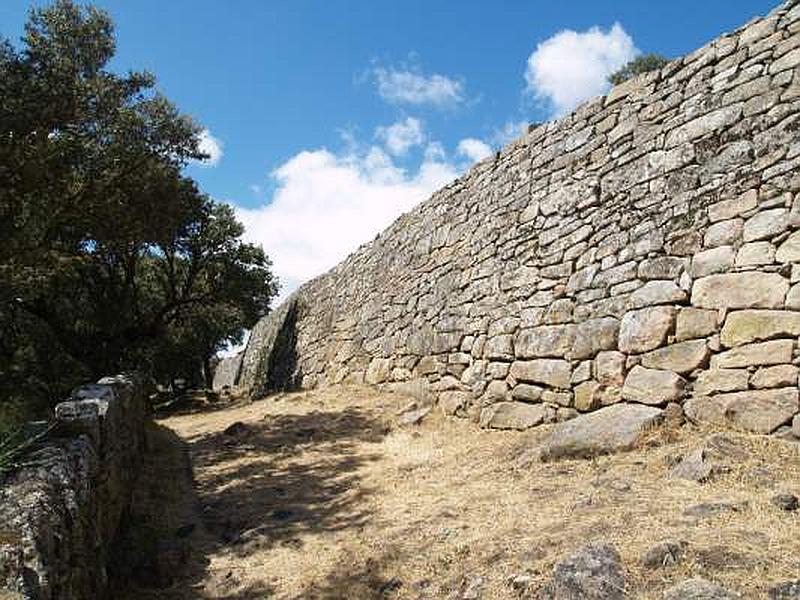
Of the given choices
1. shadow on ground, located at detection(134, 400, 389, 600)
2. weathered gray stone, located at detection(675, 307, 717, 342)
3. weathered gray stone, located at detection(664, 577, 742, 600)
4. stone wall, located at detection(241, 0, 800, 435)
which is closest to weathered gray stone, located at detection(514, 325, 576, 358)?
stone wall, located at detection(241, 0, 800, 435)

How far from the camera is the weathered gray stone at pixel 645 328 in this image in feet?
19.4

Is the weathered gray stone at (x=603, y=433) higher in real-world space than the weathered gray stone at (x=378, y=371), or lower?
lower

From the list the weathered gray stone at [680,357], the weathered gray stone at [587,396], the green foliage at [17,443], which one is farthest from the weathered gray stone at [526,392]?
the green foliage at [17,443]

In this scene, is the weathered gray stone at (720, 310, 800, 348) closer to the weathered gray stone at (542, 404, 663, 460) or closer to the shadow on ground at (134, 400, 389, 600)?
the weathered gray stone at (542, 404, 663, 460)

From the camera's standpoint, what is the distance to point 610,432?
18.4 feet

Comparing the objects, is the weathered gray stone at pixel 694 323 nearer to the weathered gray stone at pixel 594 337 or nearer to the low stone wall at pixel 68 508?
the weathered gray stone at pixel 594 337

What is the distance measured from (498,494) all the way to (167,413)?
1450 centimetres

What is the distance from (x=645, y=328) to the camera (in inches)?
240

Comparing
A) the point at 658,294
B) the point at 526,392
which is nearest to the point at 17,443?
the point at 526,392

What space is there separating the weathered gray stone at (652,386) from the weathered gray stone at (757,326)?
0.62 m

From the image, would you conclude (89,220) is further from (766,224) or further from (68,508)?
(766,224)

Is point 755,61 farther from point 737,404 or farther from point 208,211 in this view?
point 208,211

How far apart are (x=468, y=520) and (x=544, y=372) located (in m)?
2.94

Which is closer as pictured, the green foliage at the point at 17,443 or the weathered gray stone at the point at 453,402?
the green foliage at the point at 17,443
